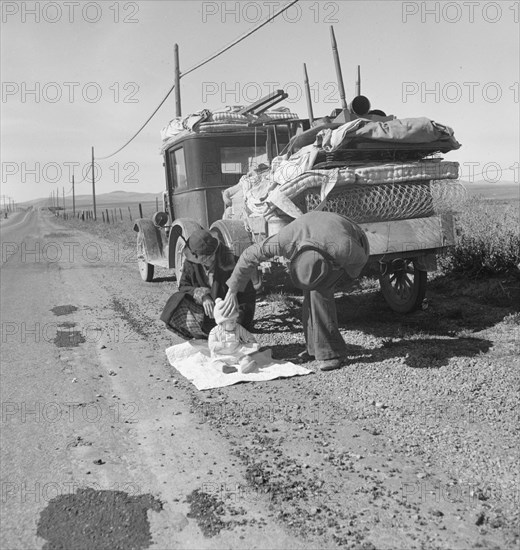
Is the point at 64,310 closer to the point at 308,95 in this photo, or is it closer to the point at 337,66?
the point at 308,95

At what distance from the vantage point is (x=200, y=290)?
5520mm

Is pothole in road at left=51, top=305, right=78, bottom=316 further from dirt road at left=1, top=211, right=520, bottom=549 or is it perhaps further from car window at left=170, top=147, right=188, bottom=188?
car window at left=170, top=147, right=188, bottom=188

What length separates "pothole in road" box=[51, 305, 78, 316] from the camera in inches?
314

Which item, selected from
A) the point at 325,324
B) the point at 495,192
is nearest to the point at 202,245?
the point at 325,324

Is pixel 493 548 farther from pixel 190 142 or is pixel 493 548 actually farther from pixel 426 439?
pixel 190 142

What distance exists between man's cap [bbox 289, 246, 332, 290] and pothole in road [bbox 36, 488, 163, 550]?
236 cm

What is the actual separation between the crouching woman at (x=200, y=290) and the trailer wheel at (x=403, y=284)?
1.98 metres

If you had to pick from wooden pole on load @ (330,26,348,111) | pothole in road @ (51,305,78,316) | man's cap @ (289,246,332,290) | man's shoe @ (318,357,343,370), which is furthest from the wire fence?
man's shoe @ (318,357,343,370)

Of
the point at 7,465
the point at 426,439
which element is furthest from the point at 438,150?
the point at 7,465

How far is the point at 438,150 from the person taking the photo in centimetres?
594

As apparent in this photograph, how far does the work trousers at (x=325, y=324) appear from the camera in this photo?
500 centimetres

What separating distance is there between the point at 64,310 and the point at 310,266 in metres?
4.59

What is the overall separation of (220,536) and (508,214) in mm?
8620

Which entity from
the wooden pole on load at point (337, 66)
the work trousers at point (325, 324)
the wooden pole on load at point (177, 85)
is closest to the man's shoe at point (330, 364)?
the work trousers at point (325, 324)
